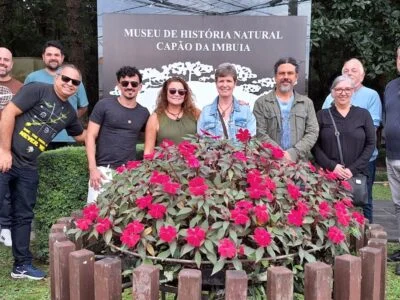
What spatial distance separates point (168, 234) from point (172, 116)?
7.42ft

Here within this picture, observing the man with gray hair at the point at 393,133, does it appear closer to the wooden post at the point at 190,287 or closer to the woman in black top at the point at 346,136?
the woman in black top at the point at 346,136

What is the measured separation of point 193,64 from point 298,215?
12.8 ft

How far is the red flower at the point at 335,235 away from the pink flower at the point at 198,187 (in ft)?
1.78

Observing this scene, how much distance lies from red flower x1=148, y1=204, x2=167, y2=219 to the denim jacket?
74.4 inches

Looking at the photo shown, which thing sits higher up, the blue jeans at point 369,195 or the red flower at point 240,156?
the red flower at point 240,156

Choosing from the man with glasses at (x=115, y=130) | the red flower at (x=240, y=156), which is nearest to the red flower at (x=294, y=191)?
the red flower at (x=240, y=156)

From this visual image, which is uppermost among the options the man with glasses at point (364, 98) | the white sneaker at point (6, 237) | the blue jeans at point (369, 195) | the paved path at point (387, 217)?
the man with glasses at point (364, 98)

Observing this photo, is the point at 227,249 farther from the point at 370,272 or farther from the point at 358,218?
the point at 358,218

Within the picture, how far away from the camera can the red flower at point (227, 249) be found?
6.79 ft

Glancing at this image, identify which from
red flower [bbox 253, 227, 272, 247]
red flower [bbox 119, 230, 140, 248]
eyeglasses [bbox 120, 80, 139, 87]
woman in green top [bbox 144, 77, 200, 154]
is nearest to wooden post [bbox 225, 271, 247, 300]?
red flower [bbox 253, 227, 272, 247]

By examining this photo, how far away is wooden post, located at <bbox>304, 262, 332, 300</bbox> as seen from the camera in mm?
1988

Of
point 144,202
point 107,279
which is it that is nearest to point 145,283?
point 107,279

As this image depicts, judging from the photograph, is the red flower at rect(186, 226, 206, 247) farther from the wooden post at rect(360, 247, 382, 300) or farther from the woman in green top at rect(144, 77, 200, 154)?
the woman in green top at rect(144, 77, 200, 154)

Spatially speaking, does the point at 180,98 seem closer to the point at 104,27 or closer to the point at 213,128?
the point at 213,128
